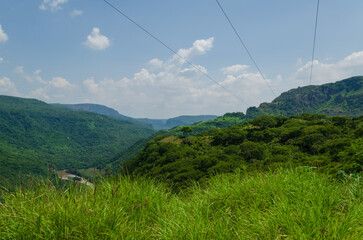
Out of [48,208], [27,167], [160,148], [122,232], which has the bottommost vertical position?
[27,167]

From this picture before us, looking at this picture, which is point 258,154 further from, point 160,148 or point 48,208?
point 48,208

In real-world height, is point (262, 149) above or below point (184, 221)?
below

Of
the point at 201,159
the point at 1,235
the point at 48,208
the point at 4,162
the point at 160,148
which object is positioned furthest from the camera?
the point at 4,162

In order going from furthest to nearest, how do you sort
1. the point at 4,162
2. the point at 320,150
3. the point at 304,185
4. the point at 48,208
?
the point at 4,162
the point at 320,150
the point at 304,185
the point at 48,208

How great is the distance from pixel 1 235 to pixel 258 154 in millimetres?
50602

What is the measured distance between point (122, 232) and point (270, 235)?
2.01 metres

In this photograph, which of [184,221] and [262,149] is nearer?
[184,221]

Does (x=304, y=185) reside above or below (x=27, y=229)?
above

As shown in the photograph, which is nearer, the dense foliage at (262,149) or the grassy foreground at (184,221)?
the grassy foreground at (184,221)

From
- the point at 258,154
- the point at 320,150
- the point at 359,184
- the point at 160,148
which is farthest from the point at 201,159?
the point at 359,184

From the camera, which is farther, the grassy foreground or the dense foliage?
the dense foliage

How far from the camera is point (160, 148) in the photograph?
74.6 metres

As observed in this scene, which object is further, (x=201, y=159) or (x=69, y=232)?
(x=201, y=159)

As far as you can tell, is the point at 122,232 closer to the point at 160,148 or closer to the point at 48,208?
the point at 48,208
